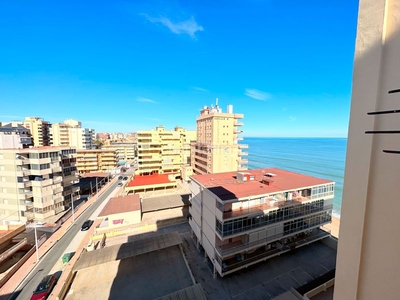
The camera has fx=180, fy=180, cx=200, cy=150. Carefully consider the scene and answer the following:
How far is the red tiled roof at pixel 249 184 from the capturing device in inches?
666

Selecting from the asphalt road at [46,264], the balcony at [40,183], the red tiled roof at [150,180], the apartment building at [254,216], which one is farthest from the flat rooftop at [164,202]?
the balcony at [40,183]

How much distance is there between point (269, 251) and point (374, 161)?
19.8 meters

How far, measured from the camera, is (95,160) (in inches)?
2810

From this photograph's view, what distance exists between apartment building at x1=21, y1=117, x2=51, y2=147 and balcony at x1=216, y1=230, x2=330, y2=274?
102450mm

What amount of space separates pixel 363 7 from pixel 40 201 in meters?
43.8

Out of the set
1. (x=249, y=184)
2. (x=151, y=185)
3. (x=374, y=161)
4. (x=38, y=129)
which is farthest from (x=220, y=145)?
(x=38, y=129)

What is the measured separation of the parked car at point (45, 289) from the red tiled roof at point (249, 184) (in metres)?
16.5

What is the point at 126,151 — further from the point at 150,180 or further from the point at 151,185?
the point at 151,185

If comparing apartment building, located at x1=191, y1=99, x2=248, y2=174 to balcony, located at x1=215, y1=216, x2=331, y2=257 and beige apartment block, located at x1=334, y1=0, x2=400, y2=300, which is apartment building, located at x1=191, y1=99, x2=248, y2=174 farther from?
beige apartment block, located at x1=334, y1=0, x2=400, y2=300

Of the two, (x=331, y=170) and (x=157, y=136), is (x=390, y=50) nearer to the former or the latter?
(x=157, y=136)

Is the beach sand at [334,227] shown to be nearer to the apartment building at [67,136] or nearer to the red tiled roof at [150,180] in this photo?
the red tiled roof at [150,180]

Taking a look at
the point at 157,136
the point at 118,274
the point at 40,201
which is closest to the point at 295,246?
the point at 118,274

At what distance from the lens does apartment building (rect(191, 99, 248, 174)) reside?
139 feet

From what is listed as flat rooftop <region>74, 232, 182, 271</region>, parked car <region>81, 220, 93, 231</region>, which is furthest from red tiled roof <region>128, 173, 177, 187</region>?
flat rooftop <region>74, 232, 182, 271</region>
